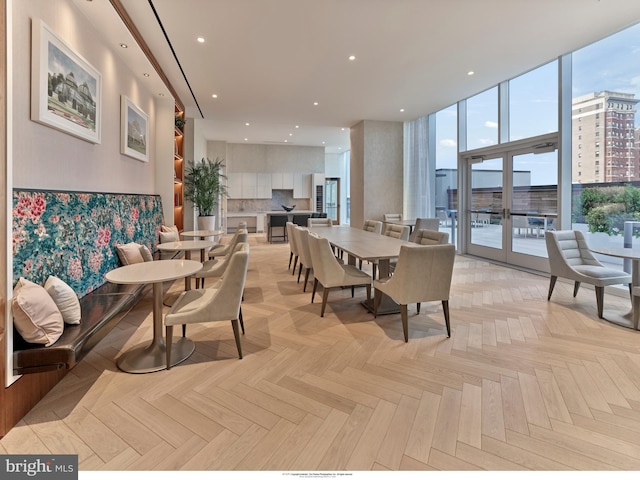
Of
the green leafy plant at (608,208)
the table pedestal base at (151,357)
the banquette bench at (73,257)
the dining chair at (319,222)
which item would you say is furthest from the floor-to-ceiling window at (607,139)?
the banquette bench at (73,257)

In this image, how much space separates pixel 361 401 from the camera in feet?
6.50

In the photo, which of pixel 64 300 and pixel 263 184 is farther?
pixel 263 184

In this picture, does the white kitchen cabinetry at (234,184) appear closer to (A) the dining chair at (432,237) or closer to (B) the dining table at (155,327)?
(A) the dining chair at (432,237)

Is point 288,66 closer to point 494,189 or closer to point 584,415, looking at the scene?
point 494,189

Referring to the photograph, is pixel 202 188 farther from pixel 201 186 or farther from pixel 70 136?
pixel 70 136

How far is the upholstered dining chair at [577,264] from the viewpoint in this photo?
3395 millimetres

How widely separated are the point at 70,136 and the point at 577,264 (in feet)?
18.2

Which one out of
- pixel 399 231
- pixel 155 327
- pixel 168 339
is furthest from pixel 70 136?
pixel 399 231

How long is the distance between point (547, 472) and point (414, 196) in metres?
7.13

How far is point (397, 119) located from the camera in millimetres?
7977

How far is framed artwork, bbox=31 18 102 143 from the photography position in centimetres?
234

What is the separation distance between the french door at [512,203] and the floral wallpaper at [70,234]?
20.4ft

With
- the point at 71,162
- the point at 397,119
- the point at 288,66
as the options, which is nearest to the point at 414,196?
the point at 397,119

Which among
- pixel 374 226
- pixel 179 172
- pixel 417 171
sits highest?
pixel 417 171
